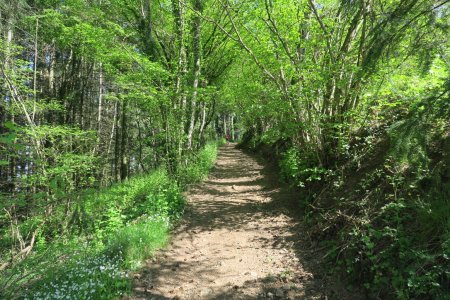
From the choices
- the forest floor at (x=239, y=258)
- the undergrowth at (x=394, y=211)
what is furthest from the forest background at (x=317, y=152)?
the forest floor at (x=239, y=258)

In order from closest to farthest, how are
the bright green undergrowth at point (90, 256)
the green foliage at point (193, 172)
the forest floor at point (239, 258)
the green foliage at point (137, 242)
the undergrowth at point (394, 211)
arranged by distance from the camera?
the bright green undergrowth at point (90, 256), the undergrowth at point (394, 211), the forest floor at point (239, 258), the green foliage at point (137, 242), the green foliage at point (193, 172)

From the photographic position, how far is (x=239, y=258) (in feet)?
16.6

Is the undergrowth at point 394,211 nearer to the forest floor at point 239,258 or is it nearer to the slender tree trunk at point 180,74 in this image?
the forest floor at point 239,258

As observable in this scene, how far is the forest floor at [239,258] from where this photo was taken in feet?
13.3

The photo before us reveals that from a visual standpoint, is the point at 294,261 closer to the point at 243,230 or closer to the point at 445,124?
the point at 243,230

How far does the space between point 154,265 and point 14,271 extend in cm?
193

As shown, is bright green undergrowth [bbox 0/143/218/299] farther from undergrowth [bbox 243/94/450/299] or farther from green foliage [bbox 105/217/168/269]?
undergrowth [bbox 243/94/450/299]

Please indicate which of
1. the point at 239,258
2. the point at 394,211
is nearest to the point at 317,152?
the point at 394,211

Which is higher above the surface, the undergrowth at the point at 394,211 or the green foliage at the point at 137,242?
the undergrowth at the point at 394,211

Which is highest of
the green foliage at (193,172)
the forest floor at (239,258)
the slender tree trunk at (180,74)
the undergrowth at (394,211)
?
the slender tree trunk at (180,74)

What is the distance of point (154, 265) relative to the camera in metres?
4.80

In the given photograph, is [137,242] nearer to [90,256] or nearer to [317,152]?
[90,256]

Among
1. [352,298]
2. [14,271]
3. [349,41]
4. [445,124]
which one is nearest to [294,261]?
[352,298]

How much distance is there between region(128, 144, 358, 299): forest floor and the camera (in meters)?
4.06
